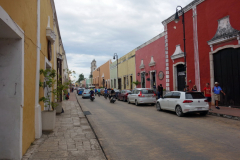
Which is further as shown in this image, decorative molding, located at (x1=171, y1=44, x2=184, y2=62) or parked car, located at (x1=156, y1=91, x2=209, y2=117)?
decorative molding, located at (x1=171, y1=44, x2=184, y2=62)

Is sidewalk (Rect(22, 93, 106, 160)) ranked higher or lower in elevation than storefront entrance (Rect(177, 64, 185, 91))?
lower

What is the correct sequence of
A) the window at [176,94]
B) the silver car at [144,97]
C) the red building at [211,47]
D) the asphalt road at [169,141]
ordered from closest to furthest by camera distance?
1. the asphalt road at [169,141]
2. the window at [176,94]
3. the red building at [211,47]
4. the silver car at [144,97]

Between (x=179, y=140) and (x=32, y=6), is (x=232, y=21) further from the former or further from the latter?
(x=32, y=6)

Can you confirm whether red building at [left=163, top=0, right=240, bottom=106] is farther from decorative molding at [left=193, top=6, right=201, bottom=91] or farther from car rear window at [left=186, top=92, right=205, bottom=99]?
car rear window at [left=186, top=92, right=205, bottom=99]

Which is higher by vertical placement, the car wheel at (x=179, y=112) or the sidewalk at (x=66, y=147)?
the car wheel at (x=179, y=112)

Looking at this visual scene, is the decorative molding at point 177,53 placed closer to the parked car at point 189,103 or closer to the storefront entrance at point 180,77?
the storefront entrance at point 180,77

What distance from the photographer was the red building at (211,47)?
12.4 metres

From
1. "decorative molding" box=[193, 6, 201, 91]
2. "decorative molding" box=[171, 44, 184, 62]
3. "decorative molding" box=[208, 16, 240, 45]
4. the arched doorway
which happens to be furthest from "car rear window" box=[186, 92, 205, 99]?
"decorative molding" box=[171, 44, 184, 62]

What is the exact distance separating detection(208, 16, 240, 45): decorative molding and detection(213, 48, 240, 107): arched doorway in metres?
0.78

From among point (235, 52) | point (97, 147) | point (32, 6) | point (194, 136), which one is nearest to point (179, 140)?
point (194, 136)

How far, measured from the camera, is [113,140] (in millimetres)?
6453

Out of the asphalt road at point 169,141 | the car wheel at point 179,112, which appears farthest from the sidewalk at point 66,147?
the car wheel at point 179,112

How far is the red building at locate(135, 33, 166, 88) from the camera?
70.5 ft

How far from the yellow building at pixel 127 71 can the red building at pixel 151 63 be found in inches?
69.9
